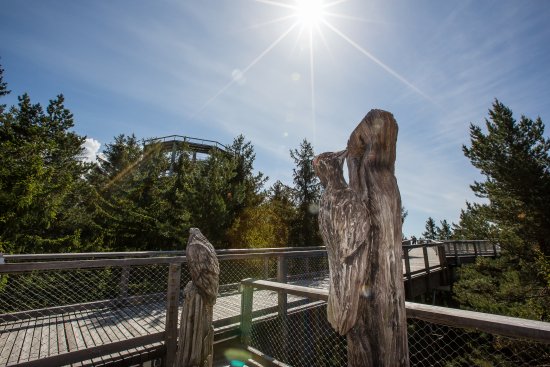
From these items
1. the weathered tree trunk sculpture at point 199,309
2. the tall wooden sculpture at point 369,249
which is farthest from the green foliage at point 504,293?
the tall wooden sculpture at point 369,249

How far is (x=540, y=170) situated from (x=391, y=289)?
14.5 metres

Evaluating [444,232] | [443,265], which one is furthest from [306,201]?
[444,232]

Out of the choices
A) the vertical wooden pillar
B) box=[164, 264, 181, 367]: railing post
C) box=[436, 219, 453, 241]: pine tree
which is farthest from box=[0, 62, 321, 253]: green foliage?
A: box=[436, 219, 453, 241]: pine tree

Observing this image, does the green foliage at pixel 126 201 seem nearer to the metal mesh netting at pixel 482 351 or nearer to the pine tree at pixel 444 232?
the metal mesh netting at pixel 482 351

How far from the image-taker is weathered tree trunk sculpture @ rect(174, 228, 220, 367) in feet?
9.61

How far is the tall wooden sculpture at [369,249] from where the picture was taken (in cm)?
143

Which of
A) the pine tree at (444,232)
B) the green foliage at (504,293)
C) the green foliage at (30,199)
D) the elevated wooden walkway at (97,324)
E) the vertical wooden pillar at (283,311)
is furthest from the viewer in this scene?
the pine tree at (444,232)

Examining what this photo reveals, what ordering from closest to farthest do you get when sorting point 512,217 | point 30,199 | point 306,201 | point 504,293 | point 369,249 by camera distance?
point 369,249, point 30,199, point 504,293, point 512,217, point 306,201

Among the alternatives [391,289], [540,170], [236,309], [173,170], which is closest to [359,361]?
[391,289]

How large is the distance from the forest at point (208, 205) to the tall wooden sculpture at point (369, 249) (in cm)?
903

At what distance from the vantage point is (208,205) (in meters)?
10.6

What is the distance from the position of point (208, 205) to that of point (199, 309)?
25.6 feet

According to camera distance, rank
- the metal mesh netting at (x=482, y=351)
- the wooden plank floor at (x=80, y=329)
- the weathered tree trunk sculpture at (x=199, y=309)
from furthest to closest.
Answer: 1. the wooden plank floor at (x=80, y=329)
2. the weathered tree trunk sculpture at (x=199, y=309)
3. the metal mesh netting at (x=482, y=351)

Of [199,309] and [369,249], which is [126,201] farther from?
[369,249]
